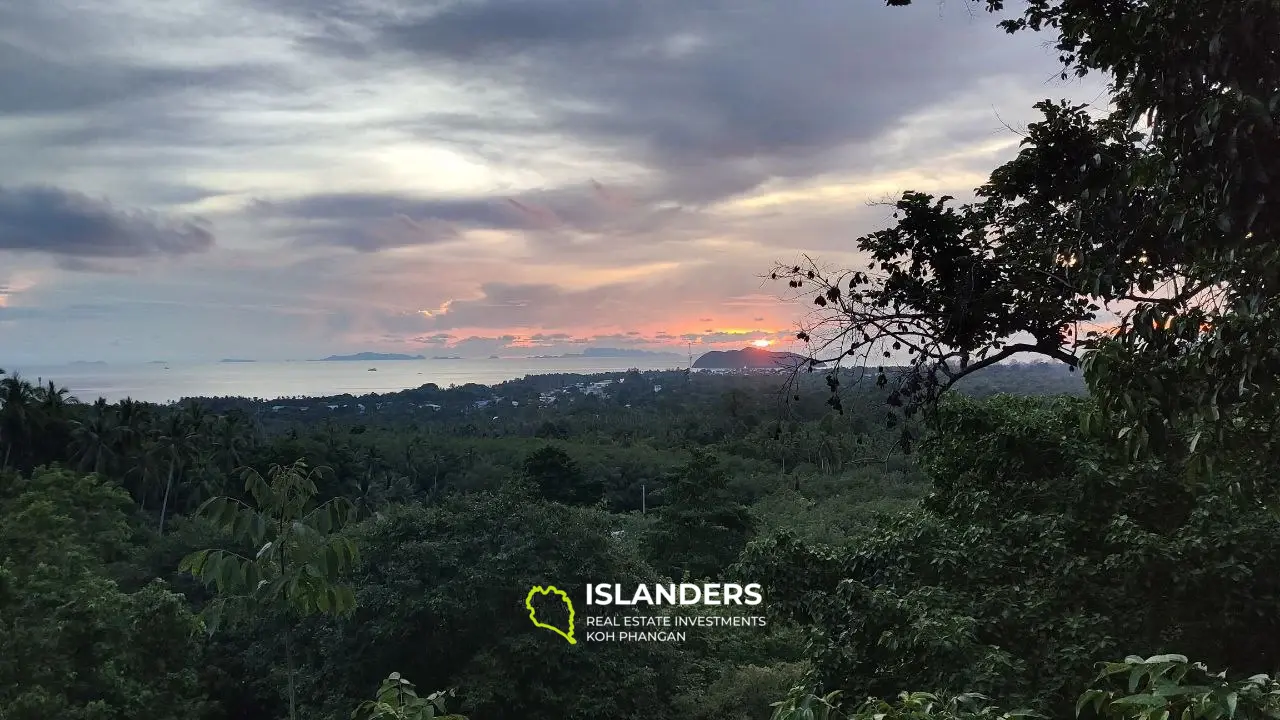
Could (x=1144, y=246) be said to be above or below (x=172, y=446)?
above

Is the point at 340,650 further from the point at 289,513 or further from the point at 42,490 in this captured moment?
the point at 42,490

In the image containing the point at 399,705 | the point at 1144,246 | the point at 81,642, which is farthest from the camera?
the point at 81,642

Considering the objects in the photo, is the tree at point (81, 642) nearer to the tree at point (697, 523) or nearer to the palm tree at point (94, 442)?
the tree at point (697, 523)

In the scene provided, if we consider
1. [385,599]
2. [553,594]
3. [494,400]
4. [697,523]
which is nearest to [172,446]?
[697,523]

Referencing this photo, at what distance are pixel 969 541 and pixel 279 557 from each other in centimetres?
541

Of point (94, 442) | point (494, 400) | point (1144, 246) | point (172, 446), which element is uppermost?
point (1144, 246)

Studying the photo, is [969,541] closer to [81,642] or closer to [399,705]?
[399,705]

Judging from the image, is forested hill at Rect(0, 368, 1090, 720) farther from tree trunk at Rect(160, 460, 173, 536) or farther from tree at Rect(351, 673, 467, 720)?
tree at Rect(351, 673, 467, 720)

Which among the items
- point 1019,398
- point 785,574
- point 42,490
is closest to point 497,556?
point 785,574

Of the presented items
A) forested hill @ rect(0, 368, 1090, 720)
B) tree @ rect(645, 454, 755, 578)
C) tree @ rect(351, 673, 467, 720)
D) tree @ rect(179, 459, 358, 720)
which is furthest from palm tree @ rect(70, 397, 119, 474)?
tree @ rect(351, 673, 467, 720)

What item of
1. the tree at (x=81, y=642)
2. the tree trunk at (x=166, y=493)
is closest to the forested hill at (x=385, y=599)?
the tree at (x=81, y=642)

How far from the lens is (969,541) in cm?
628

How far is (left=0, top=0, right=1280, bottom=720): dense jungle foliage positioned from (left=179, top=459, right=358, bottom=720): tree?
0.05 feet

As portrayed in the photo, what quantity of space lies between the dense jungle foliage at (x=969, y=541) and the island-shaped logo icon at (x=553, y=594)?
19 cm
